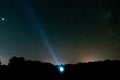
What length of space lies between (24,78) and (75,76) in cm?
1034

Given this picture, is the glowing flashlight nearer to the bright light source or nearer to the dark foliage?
the bright light source

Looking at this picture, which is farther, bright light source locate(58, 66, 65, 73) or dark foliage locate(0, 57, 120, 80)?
bright light source locate(58, 66, 65, 73)

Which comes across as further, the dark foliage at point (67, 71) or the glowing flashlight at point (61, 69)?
the glowing flashlight at point (61, 69)

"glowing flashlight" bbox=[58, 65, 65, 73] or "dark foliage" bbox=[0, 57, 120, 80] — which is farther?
"glowing flashlight" bbox=[58, 65, 65, 73]

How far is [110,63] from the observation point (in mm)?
52438

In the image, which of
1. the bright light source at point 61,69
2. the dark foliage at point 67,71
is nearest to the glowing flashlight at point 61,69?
the bright light source at point 61,69

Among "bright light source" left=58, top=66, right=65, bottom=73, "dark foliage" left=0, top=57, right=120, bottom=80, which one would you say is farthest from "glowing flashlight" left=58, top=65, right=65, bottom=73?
"dark foliage" left=0, top=57, right=120, bottom=80

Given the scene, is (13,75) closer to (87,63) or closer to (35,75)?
(35,75)

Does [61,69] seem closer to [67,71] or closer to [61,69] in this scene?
[61,69]

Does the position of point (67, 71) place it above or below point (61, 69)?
below

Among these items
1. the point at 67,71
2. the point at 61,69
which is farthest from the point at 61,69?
the point at 67,71

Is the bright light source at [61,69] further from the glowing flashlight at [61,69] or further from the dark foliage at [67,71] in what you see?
the dark foliage at [67,71]

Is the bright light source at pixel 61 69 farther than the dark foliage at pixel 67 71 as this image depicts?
Yes

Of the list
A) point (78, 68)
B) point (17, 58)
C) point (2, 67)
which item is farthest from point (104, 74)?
point (17, 58)
